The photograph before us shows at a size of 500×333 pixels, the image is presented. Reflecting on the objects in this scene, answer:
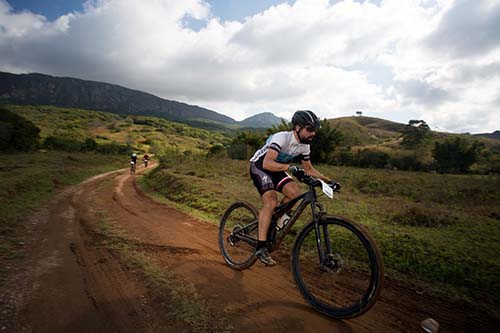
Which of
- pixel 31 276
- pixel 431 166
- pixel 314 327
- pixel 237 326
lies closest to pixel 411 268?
pixel 314 327

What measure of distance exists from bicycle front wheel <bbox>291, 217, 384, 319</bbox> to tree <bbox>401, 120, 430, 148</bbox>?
165 feet

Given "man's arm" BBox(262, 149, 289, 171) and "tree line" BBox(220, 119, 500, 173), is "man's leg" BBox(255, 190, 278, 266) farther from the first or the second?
"tree line" BBox(220, 119, 500, 173)

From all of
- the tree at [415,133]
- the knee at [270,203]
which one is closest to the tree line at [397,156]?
the tree at [415,133]

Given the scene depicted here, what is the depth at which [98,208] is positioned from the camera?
9453 mm

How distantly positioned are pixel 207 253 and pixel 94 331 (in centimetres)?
273

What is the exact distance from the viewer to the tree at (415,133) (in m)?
46.6

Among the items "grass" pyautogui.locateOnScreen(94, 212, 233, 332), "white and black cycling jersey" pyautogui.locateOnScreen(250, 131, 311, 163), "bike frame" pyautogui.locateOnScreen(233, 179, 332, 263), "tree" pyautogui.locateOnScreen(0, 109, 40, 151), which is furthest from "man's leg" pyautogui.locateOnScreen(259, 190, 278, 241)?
"tree" pyautogui.locateOnScreen(0, 109, 40, 151)

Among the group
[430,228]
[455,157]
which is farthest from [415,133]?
[430,228]

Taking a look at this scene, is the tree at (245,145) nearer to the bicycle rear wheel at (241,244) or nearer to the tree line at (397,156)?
the tree line at (397,156)

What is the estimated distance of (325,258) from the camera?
11.2 ft

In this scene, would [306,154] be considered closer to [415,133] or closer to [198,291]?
[198,291]

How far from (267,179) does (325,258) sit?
5.14 feet

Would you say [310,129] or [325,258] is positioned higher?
[310,129]

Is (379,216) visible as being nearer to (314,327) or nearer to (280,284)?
(280,284)
